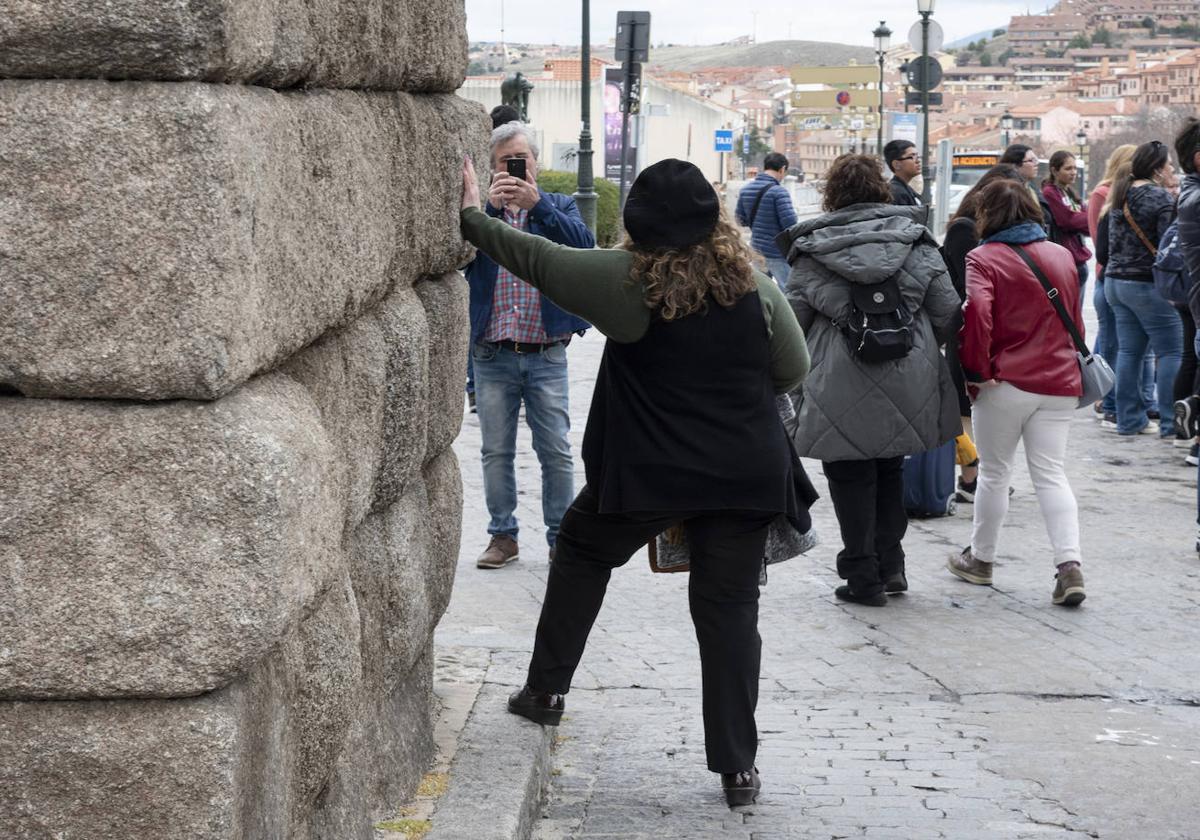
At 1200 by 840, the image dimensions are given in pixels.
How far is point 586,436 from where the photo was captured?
473 cm

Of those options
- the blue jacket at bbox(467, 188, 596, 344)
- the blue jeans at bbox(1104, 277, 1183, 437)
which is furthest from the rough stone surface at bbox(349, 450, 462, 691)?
the blue jeans at bbox(1104, 277, 1183, 437)

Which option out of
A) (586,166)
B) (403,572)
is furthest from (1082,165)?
(403,572)

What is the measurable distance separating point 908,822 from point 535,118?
79.6 meters

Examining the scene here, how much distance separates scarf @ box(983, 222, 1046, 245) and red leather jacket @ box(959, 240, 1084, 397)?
28 mm

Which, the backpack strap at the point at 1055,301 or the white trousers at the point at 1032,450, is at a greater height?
the backpack strap at the point at 1055,301

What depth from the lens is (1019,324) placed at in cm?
706

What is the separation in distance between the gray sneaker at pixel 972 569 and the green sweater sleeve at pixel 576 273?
11.2ft

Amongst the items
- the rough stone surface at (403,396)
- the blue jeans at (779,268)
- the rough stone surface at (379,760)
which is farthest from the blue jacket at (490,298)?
the blue jeans at (779,268)

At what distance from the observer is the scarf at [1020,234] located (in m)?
7.13

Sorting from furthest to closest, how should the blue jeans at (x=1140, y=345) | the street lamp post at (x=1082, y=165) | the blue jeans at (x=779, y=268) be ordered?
the street lamp post at (x=1082, y=165) → the blue jeans at (x=779, y=268) → the blue jeans at (x=1140, y=345)

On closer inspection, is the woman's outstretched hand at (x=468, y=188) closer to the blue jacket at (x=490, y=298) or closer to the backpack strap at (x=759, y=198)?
the blue jacket at (x=490, y=298)

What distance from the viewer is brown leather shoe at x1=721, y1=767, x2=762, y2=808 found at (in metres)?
4.61

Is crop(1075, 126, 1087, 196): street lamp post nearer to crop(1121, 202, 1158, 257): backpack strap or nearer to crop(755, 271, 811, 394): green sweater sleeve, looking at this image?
crop(1121, 202, 1158, 257): backpack strap

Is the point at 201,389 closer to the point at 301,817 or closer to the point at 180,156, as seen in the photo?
the point at 180,156
